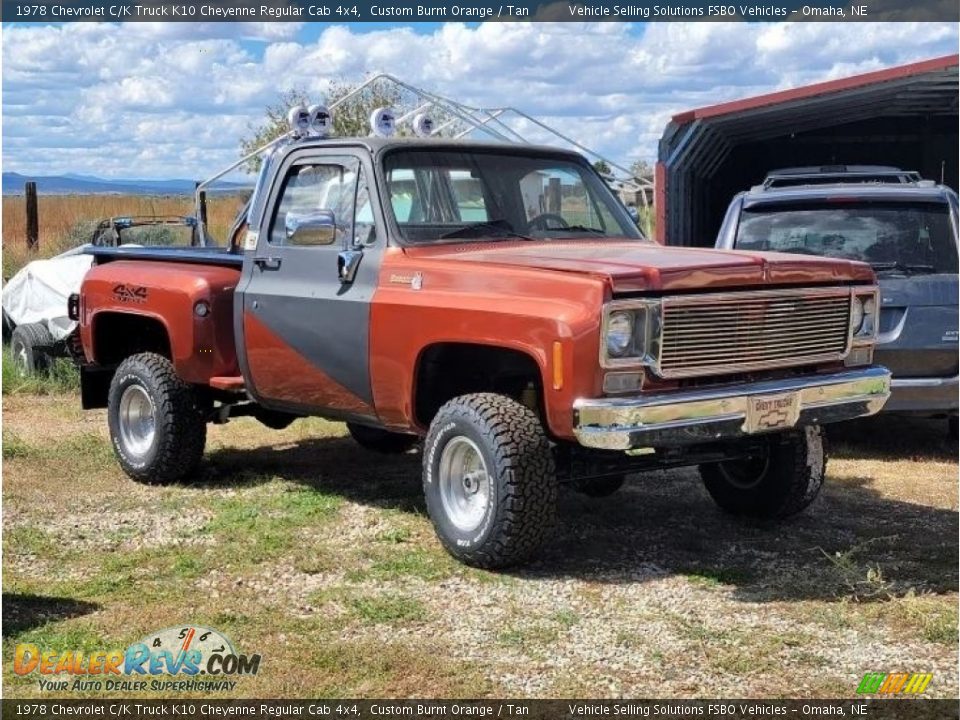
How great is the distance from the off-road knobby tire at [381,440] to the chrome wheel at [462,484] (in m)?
2.68

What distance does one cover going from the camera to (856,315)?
6348 mm

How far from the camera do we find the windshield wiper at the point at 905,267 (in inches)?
338

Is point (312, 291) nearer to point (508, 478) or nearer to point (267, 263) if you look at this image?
point (267, 263)

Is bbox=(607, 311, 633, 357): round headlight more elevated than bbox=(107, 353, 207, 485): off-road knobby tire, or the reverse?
bbox=(607, 311, 633, 357): round headlight

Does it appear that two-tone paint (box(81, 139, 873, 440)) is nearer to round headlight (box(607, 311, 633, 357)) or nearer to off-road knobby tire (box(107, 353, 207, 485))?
round headlight (box(607, 311, 633, 357))

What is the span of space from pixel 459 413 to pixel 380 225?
1189 millimetres

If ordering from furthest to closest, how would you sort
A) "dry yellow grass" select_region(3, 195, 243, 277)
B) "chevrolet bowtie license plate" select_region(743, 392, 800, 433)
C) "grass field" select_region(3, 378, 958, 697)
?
"dry yellow grass" select_region(3, 195, 243, 277) → "chevrolet bowtie license plate" select_region(743, 392, 800, 433) → "grass field" select_region(3, 378, 958, 697)

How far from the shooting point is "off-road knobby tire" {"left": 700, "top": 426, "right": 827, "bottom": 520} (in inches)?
271

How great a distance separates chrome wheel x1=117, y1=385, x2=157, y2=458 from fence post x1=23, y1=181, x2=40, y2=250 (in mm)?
11886

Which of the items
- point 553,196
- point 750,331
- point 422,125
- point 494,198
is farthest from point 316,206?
point 750,331

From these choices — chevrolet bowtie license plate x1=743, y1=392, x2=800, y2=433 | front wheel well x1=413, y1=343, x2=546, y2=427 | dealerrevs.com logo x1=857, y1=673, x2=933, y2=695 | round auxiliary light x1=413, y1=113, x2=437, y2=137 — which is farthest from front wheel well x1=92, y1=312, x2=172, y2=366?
dealerrevs.com logo x1=857, y1=673, x2=933, y2=695

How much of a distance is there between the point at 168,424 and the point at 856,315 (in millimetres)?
4038

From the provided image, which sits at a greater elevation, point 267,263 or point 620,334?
point 267,263

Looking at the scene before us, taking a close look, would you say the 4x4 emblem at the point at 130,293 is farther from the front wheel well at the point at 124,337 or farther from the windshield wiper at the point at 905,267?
the windshield wiper at the point at 905,267
